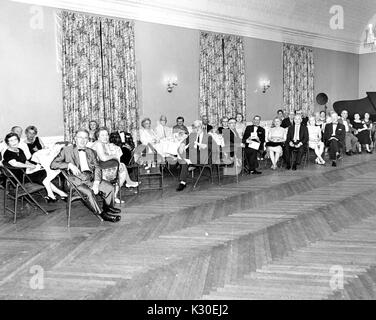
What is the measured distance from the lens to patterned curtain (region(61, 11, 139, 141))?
28.6 feet

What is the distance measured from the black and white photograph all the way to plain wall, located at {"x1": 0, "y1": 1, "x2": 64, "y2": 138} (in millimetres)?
26

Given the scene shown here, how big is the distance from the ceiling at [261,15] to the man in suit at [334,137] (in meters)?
4.03

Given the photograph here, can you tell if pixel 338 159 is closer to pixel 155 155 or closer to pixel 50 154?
pixel 155 155

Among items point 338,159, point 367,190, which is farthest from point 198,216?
point 338,159

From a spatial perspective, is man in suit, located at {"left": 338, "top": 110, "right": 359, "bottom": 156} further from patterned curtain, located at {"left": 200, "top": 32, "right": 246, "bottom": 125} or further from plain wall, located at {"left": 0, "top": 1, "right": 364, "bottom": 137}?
patterned curtain, located at {"left": 200, "top": 32, "right": 246, "bottom": 125}

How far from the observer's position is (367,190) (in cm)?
708

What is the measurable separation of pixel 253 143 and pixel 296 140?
1162 mm

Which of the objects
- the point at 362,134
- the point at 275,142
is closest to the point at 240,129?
the point at 275,142

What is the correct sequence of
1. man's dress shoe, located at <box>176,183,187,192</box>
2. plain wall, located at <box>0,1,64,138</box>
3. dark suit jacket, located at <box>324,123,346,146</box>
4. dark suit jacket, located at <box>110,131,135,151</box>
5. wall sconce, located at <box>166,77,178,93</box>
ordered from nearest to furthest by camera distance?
man's dress shoe, located at <box>176,183,187,192</box>, plain wall, located at <box>0,1,64,138</box>, dark suit jacket, located at <box>110,131,135,151</box>, dark suit jacket, located at <box>324,123,346,146</box>, wall sconce, located at <box>166,77,178,93</box>

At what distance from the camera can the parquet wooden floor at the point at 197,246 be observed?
11.0ft

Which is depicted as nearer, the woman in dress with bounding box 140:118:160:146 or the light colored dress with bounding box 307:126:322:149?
the woman in dress with bounding box 140:118:160:146

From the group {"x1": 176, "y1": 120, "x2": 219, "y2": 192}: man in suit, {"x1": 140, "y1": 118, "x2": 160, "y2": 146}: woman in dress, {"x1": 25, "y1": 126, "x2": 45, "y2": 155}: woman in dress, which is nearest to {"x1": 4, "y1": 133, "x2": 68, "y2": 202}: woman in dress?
{"x1": 25, "y1": 126, "x2": 45, "y2": 155}: woman in dress

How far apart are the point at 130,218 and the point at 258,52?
929cm
